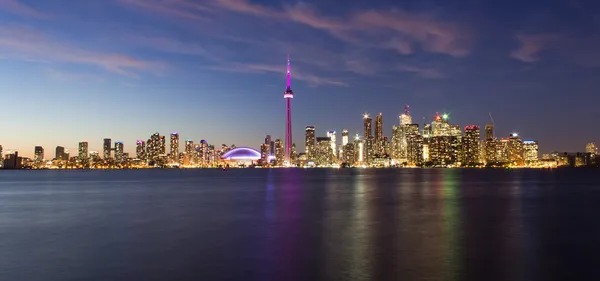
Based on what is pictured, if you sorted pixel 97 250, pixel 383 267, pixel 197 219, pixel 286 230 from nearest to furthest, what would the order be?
pixel 383 267
pixel 97 250
pixel 286 230
pixel 197 219

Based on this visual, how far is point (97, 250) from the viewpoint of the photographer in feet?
80.7

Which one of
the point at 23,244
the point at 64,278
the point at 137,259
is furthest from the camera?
the point at 23,244

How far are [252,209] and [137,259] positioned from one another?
24.9 m

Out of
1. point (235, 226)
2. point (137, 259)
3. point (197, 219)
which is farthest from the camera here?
point (197, 219)

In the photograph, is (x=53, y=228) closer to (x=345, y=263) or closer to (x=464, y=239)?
(x=345, y=263)

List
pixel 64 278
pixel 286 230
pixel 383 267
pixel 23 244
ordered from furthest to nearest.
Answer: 1. pixel 286 230
2. pixel 23 244
3. pixel 383 267
4. pixel 64 278

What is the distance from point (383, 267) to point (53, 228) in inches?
936

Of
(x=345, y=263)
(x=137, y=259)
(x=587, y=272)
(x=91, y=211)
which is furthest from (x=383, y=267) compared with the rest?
(x=91, y=211)

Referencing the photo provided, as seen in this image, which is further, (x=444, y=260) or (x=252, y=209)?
(x=252, y=209)

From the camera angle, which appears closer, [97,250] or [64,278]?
[64,278]

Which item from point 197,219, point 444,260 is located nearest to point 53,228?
point 197,219

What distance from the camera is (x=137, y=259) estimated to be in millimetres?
21953

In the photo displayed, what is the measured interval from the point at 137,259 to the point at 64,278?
360cm

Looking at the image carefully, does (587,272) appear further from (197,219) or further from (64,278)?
(197,219)
